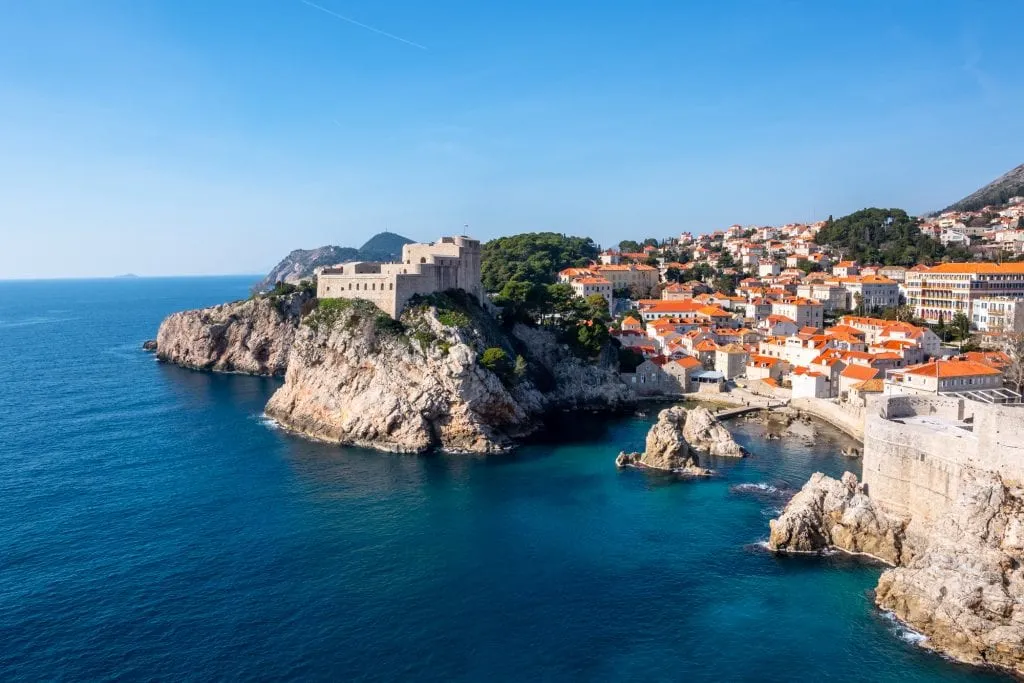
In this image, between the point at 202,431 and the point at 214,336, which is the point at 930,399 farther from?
the point at 214,336

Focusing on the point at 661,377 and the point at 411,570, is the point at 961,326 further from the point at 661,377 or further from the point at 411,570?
the point at 411,570

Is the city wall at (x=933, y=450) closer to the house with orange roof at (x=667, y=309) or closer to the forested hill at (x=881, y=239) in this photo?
the house with orange roof at (x=667, y=309)

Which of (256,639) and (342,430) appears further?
(342,430)

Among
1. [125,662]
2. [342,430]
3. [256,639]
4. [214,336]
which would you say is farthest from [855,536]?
[214,336]

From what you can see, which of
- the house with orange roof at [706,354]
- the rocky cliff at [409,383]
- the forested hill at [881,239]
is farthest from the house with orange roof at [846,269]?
the rocky cliff at [409,383]

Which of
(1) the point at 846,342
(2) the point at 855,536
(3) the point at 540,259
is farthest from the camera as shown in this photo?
(3) the point at 540,259

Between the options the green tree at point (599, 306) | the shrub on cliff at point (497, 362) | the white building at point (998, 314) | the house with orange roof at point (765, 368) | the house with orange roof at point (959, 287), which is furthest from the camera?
the house with orange roof at point (959, 287)
